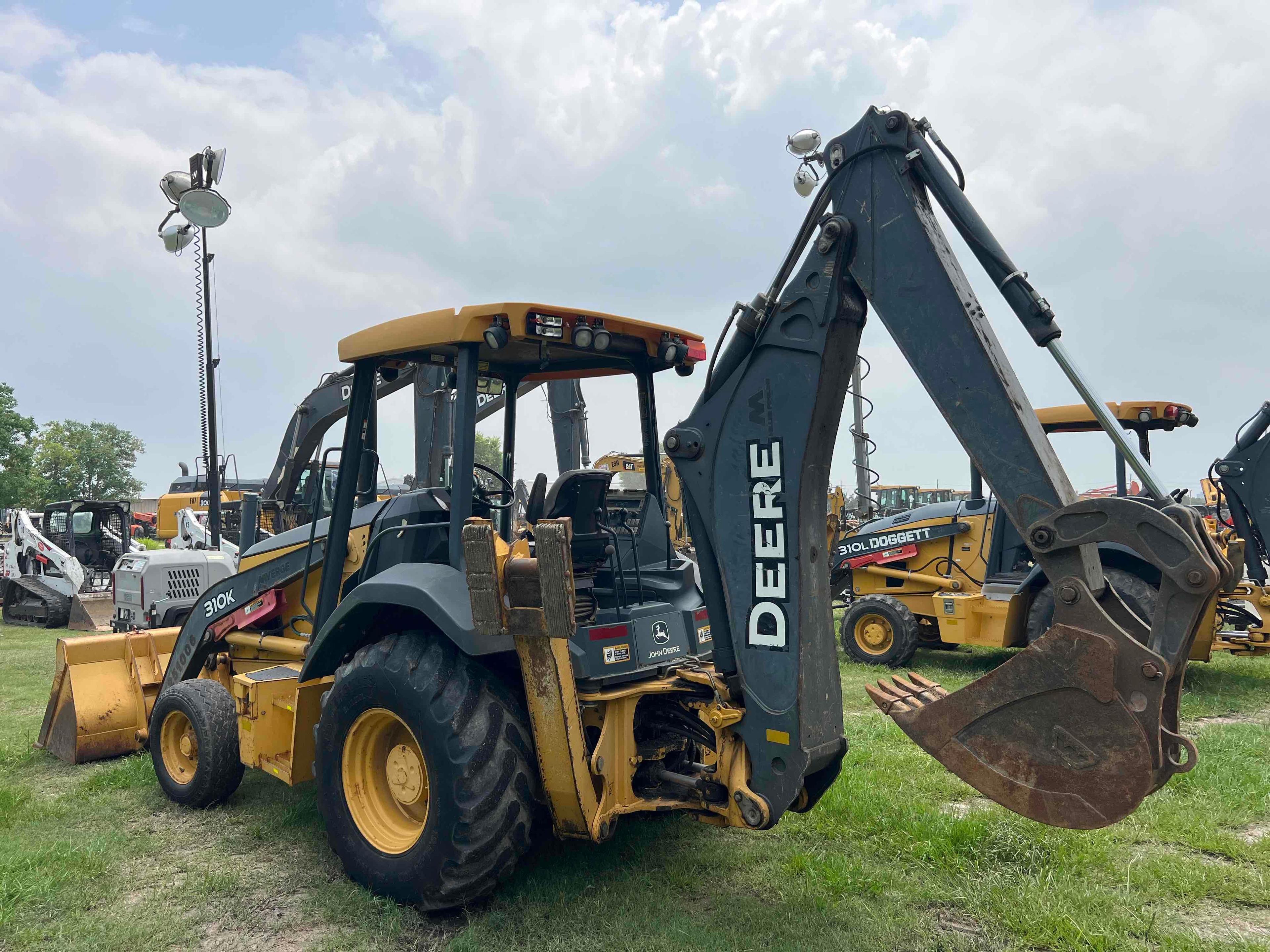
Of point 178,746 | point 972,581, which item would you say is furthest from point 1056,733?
point 972,581

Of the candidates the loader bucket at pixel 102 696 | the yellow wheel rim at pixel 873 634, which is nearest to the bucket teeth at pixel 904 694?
the loader bucket at pixel 102 696

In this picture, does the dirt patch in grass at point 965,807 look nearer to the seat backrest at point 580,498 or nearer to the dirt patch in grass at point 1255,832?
the dirt patch in grass at point 1255,832

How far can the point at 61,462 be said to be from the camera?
58.9 meters

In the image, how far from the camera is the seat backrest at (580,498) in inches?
162

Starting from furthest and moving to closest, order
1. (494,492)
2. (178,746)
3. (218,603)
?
1. (218,603)
2. (178,746)
3. (494,492)

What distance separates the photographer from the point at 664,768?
4016mm

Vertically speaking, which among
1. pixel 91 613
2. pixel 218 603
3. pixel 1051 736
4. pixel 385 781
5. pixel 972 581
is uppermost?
pixel 218 603

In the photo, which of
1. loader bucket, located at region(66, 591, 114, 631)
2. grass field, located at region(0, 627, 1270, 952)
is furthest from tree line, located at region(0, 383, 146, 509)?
grass field, located at region(0, 627, 1270, 952)

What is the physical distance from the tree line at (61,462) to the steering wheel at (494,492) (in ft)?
136

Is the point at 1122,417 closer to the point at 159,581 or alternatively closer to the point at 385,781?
the point at 385,781

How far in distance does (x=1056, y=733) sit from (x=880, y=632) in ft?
24.4

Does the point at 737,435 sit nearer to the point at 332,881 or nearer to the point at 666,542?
the point at 666,542

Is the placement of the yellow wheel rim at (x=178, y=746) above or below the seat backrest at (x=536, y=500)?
below

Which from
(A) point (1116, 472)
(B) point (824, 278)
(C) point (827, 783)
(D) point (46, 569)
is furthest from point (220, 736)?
(D) point (46, 569)
